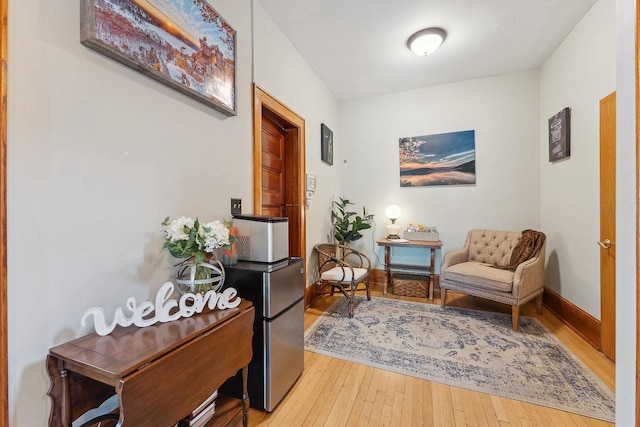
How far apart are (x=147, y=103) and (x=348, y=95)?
3.40m

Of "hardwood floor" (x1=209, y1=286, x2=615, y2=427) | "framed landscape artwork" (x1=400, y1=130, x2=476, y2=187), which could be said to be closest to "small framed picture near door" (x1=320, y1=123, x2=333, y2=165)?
"framed landscape artwork" (x1=400, y1=130, x2=476, y2=187)

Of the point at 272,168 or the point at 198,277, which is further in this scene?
the point at 272,168

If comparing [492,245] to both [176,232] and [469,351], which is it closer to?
[469,351]

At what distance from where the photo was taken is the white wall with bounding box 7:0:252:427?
2.85 feet

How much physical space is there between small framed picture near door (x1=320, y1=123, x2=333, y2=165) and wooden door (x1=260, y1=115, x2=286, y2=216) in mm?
758

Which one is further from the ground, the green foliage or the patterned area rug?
the green foliage

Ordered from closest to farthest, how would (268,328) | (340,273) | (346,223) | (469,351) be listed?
(268,328), (469,351), (340,273), (346,223)

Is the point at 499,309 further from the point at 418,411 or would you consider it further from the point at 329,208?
the point at 329,208

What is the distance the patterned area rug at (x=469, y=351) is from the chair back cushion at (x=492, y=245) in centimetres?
70

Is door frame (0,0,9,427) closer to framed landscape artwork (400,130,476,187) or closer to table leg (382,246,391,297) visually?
table leg (382,246,391,297)

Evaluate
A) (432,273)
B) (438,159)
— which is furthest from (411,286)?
(438,159)

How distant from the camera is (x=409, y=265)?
3871 millimetres

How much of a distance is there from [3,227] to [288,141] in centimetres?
243

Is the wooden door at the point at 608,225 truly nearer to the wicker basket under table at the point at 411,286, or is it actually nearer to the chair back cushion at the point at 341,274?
the wicker basket under table at the point at 411,286
